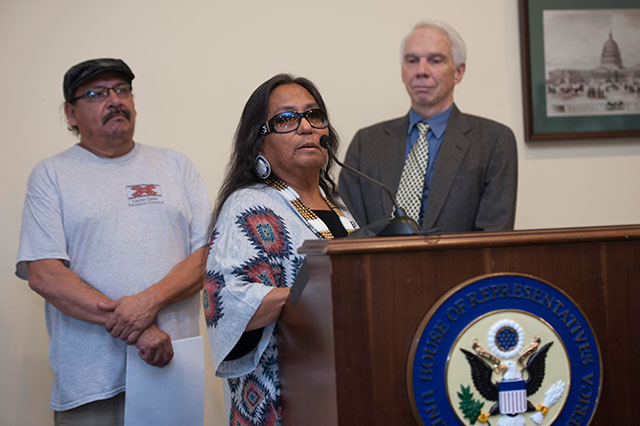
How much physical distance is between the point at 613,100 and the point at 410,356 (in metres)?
2.78

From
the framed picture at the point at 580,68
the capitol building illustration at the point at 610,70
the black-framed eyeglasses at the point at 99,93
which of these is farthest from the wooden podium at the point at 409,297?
the capitol building illustration at the point at 610,70

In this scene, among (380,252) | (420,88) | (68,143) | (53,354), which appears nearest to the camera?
(380,252)

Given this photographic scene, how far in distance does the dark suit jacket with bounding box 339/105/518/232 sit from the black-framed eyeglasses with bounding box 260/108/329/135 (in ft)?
2.96

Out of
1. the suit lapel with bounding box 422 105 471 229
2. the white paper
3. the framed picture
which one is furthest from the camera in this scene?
the framed picture

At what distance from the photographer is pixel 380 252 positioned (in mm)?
1056

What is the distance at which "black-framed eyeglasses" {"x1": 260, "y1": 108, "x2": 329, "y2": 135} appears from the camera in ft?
5.83

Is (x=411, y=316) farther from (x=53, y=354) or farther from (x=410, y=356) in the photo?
(x=53, y=354)

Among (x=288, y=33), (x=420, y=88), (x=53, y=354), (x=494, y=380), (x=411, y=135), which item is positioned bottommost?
(x=53, y=354)

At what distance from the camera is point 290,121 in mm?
1782

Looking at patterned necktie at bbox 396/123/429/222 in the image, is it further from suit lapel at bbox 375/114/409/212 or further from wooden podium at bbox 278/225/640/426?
wooden podium at bbox 278/225/640/426

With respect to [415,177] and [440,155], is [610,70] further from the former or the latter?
[415,177]

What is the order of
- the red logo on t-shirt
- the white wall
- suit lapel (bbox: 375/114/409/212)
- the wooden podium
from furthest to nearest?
1. the white wall
2. suit lapel (bbox: 375/114/409/212)
3. the red logo on t-shirt
4. the wooden podium

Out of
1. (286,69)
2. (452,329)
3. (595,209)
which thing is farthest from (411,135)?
(452,329)

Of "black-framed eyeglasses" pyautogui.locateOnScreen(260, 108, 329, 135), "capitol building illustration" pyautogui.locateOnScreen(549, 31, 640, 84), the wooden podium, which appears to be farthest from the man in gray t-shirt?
→ "capitol building illustration" pyautogui.locateOnScreen(549, 31, 640, 84)
